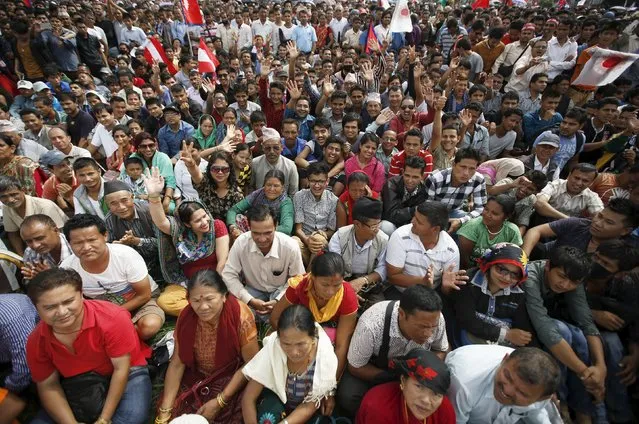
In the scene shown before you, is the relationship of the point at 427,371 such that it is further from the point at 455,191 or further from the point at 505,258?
the point at 455,191

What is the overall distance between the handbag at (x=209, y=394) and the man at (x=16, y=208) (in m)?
2.75

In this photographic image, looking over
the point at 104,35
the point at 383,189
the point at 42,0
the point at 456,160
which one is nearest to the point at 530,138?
the point at 456,160

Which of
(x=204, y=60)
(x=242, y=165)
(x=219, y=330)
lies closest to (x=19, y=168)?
(x=242, y=165)

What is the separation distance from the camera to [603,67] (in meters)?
6.30

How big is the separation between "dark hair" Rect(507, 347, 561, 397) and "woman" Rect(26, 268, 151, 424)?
277cm

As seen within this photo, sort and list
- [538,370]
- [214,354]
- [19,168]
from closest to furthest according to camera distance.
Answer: [538,370] < [214,354] < [19,168]

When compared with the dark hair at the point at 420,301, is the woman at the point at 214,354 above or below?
below

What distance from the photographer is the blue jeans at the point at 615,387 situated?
9.50 ft

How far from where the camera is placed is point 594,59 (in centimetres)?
630

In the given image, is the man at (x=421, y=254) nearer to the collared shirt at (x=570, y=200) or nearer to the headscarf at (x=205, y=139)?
the collared shirt at (x=570, y=200)

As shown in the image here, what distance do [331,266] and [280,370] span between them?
84 cm

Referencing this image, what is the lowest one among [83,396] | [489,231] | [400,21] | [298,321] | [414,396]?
[83,396]

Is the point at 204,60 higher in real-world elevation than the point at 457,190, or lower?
higher

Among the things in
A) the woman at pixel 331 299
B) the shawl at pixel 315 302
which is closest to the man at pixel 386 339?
the woman at pixel 331 299
